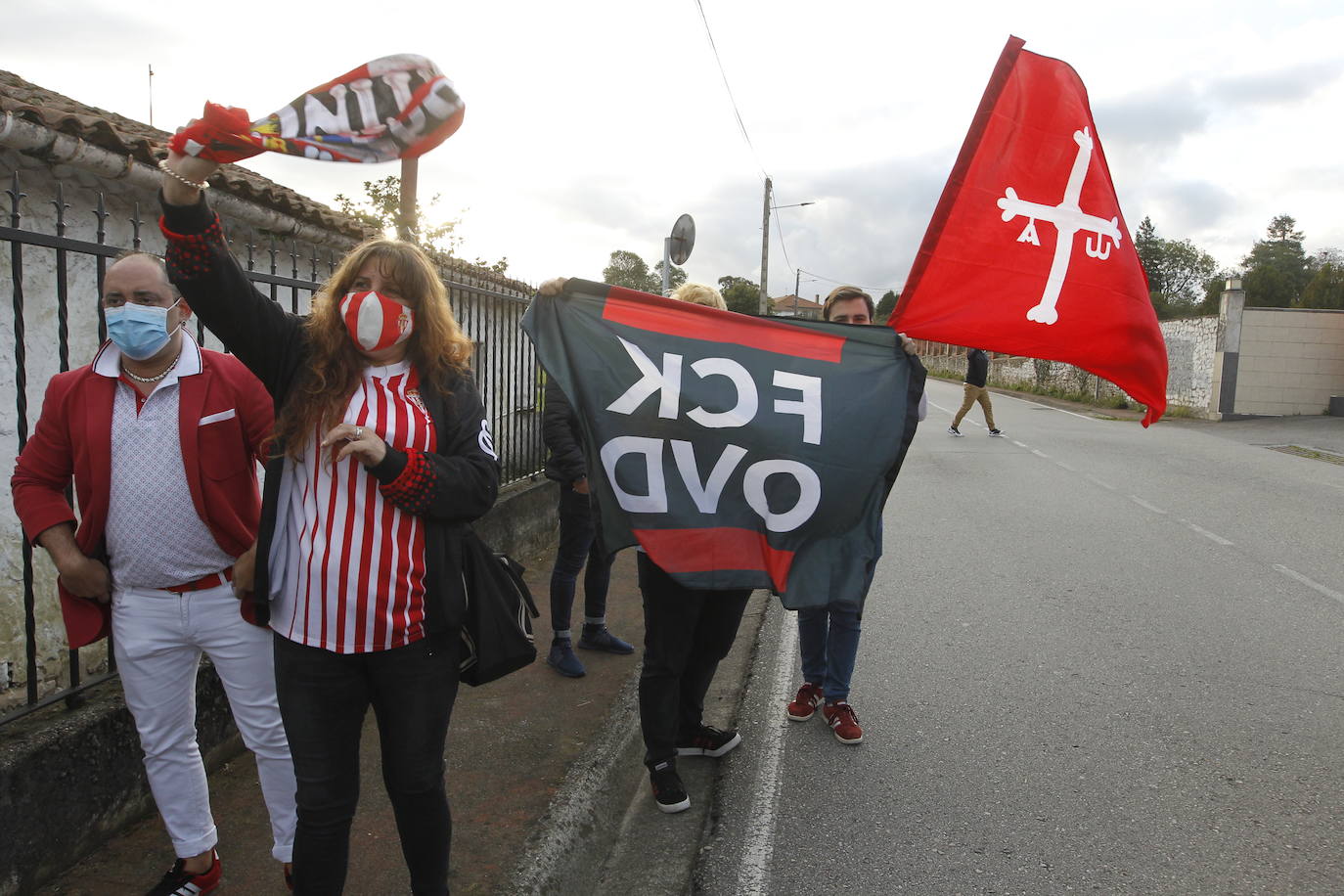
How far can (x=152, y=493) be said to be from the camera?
7.72 feet

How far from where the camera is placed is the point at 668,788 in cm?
330

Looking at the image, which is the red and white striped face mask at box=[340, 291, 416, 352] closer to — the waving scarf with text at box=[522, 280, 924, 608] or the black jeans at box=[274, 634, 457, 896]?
the black jeans at box=[274, 634, 457, 896]

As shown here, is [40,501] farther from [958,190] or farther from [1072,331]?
[1072,331]

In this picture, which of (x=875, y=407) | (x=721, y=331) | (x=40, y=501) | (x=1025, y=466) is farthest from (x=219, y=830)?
(x=1025, y=466)

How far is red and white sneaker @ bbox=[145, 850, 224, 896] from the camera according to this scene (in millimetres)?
2518

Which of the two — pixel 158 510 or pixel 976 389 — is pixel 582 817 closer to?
pixel 158 510

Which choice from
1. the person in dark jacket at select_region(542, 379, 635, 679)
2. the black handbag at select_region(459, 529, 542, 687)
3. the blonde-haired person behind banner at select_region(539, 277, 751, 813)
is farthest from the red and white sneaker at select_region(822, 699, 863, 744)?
the black handbag at select_region(459, 529, 542, 687)

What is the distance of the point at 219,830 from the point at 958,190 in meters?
3.24

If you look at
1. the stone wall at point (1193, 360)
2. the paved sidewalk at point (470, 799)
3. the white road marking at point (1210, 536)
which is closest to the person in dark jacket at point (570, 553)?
the paved sidewalk at point (470, 799)

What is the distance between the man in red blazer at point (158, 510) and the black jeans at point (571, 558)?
6.46ft

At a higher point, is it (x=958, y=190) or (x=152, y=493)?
(x=958, y=190)

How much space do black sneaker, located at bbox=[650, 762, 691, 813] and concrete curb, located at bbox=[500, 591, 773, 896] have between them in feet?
0.12

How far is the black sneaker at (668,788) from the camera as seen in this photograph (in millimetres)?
3293

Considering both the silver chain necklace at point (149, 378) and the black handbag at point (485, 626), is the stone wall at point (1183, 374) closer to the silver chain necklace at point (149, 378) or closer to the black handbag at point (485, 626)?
the black handbag at point (485, 626)
